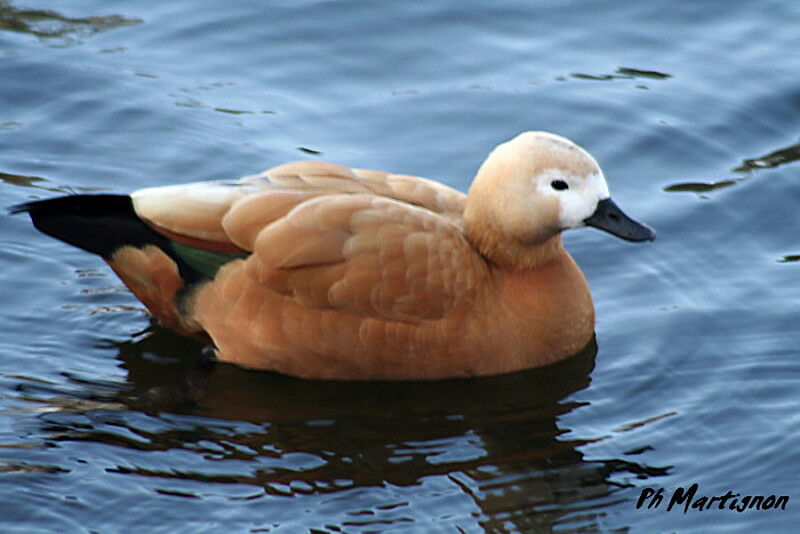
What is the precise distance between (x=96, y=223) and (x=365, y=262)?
1.47m

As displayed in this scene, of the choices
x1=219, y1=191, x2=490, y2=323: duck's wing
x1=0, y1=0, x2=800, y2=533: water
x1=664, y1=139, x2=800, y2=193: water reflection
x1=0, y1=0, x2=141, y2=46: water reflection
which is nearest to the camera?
x1=0, y1=0, x2=800, y2=533: water

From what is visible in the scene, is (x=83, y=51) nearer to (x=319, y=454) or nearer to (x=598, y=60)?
(x=598, y=60)

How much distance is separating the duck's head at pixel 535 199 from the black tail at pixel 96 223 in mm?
1719

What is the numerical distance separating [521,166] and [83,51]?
4.84 m

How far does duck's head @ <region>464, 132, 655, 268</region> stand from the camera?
23.8 ft

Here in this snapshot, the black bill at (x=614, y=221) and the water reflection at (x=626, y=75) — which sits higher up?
the water reflection at (x=626, y=75)

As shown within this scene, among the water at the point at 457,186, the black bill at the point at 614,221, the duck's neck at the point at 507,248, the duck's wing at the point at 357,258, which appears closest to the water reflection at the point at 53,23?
the water at the point at 457,186

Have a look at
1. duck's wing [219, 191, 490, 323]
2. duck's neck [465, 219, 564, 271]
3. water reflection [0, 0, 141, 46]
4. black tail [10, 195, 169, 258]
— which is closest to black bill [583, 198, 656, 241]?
duck's neck [465, 219, 564, 271]

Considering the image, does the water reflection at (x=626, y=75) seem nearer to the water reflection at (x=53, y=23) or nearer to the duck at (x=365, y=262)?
the duck at (x=365, y=262)

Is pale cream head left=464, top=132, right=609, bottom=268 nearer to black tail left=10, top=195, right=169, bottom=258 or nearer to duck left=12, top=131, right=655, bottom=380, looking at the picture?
duck left=12, top=131, right=655, bottom=380

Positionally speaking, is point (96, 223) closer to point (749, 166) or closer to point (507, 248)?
point (507, 248)

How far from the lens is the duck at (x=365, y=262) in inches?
286

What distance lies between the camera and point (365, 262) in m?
7.25

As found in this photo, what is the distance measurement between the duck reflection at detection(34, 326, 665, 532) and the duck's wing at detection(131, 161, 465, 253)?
0.79m
